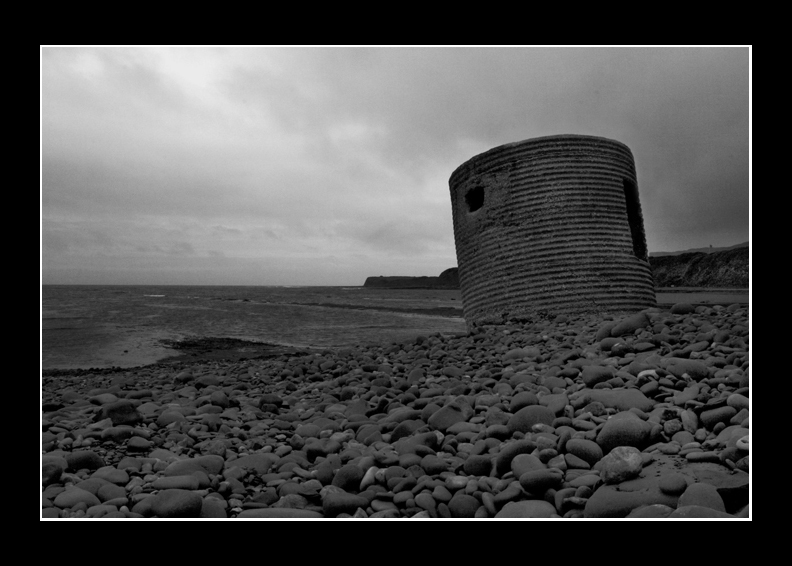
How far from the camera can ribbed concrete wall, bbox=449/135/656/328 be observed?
6570 mm

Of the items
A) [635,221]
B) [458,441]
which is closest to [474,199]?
[635,221]

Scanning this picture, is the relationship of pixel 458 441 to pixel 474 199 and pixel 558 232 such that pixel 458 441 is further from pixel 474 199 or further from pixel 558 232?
pixel 474 199

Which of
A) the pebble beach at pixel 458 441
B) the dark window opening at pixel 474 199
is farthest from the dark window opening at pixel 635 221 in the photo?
the pebble beach at pixel 458 441

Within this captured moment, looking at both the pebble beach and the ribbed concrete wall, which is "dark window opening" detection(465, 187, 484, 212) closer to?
the ribbed concrete wall

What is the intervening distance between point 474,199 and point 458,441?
5.06 metres

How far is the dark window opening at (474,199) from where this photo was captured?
7.37 metres

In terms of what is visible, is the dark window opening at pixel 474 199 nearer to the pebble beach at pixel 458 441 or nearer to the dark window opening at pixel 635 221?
the dark window opening at pixel 635 221

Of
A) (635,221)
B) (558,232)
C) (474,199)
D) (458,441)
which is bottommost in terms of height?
(458,441)

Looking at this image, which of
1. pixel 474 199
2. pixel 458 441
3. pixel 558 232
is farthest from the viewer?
pixel 474 199

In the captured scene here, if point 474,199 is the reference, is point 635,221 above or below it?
below

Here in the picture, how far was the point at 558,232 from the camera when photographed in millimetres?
6586

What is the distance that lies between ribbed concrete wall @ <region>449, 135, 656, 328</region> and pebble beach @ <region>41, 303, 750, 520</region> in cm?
148

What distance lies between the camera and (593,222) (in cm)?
664
